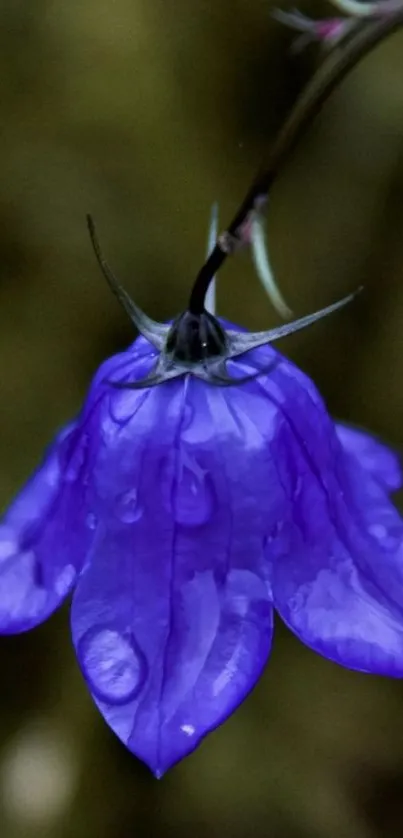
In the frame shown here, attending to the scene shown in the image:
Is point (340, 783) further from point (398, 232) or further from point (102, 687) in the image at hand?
point (102, 687)

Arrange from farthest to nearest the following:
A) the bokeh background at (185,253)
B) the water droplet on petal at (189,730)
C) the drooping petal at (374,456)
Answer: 1. the bokeh background at (185,253)
2. the drooping petal at (374,456)
3. the water droplet on petal at (189,730)

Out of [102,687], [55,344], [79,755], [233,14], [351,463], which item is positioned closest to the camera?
[102,687]

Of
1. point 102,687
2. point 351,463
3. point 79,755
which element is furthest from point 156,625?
point 79,755

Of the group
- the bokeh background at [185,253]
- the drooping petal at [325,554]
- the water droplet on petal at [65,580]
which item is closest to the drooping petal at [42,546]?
the water droplet on petal at [65,580]

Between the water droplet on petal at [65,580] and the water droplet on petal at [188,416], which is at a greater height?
the water droplet on petal at [188,416]

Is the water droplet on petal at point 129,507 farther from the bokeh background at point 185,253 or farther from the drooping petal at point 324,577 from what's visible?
the bokeh background at point 185,253

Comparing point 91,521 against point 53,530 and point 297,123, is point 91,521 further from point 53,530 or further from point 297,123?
point 297,123

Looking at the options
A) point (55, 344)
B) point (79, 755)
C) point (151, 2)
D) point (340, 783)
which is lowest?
point (340, 783)
